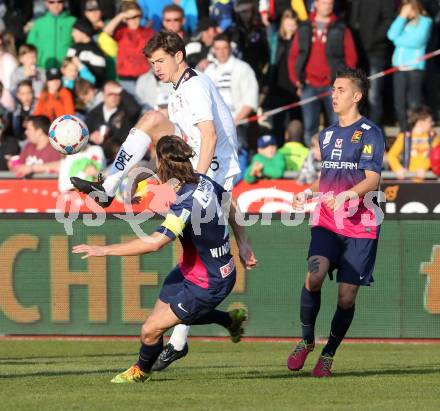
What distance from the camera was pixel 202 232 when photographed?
911 centimetres

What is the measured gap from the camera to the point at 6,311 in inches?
559

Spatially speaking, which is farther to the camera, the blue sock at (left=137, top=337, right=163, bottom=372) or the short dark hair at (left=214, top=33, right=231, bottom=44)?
the short dark hair at (left=214, top=33, right=231, bottom=44)

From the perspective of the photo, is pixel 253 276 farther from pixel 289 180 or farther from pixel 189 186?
pixel 189 186

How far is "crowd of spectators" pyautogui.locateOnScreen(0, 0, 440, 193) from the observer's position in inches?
655

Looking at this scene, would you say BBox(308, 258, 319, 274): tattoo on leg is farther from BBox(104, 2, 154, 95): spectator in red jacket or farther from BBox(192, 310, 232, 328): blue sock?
BBox(104, 2, 154, 95): spectator in red jacket

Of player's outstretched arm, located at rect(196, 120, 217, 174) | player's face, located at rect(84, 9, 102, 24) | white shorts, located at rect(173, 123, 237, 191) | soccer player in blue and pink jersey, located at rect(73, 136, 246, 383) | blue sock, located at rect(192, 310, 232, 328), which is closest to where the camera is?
soccer player in blue and pink jersey, located at rect(73, 136, 246, 383)

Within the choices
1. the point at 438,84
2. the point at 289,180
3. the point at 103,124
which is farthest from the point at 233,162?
the point at 438,84

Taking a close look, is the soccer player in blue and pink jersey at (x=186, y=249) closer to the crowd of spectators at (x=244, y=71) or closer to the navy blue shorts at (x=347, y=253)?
the navy blue shorts at (x=347, y=253)

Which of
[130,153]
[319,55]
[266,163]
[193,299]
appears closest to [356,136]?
[193,299]

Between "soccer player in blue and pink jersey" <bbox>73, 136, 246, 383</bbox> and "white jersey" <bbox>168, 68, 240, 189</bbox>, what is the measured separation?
85cm

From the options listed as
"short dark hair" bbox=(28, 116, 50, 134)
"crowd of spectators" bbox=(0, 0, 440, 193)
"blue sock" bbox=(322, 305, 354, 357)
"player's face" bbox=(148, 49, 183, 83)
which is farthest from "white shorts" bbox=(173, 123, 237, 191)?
"short dark hair" bbox=(28, 116, 50, 134)

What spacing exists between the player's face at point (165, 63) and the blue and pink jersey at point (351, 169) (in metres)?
1.34

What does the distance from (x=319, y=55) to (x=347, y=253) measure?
294 inches

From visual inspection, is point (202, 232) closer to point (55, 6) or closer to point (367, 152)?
point (367, 152)
